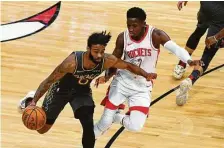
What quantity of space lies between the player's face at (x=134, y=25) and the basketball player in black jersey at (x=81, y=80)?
33 centimetres

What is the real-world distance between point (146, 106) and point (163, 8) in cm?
615

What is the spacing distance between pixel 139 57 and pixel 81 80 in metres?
0.75

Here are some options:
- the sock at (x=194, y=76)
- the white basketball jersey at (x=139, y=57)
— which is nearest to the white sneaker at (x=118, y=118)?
the white basketball jersey at (x=139, y=57)

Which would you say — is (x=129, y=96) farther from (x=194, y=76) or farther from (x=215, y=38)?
(x=194, y=76)

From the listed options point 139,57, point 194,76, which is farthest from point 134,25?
point 194,76

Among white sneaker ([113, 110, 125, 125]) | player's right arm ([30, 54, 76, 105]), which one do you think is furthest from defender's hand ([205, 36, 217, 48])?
player's right arm ([30, 54, 76, 105])

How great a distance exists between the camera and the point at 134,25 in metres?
5.80

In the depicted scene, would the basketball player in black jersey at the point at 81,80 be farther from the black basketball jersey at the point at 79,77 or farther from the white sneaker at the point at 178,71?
the white sneaker at the point at 178,71

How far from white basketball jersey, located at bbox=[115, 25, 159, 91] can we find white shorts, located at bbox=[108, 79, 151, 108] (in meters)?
0.05

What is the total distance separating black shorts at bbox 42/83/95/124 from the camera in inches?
227

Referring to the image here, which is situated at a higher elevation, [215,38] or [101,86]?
Result: [215,38]

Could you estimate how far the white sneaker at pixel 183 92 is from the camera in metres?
7.25

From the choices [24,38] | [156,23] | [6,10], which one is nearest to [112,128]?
[24,38]

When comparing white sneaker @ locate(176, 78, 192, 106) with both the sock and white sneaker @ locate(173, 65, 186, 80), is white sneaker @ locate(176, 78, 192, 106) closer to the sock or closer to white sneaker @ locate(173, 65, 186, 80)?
the sock
